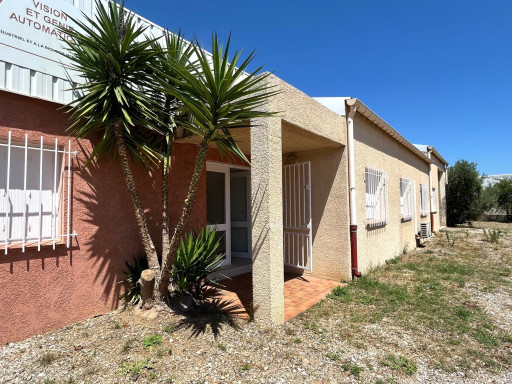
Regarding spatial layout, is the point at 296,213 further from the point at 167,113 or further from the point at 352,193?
the point at 167,113

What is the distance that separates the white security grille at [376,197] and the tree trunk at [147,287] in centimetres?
553

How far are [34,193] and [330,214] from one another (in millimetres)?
5819

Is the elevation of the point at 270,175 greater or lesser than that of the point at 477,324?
greater

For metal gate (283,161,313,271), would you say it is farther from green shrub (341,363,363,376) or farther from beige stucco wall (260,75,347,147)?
green shrub (341,363,363,376)

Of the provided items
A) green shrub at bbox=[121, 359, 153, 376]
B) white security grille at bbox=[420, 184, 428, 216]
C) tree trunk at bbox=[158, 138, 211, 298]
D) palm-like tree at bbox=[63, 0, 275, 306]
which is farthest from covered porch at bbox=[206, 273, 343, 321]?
white security grille at bbox=[420, 184, 428, 216]

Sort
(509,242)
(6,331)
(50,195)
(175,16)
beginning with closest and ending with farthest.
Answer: (6,331) → (50,195) → (175,16) → (509,242)

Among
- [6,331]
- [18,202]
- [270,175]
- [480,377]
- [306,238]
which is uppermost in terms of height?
[270,175]

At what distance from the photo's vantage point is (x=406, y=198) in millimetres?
11492

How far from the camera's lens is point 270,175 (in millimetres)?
4480

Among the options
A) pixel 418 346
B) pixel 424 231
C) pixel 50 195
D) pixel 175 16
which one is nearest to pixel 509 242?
pixel 424 231

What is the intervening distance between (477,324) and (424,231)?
9.92m

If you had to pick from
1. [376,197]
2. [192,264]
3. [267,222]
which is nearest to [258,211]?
[267,222]

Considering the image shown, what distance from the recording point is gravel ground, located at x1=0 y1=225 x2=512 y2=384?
3.36m

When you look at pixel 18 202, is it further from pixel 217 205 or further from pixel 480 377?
pixel 480 377
